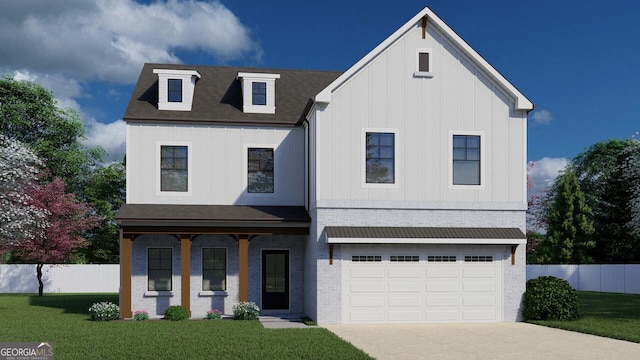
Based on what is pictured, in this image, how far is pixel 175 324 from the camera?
18.9 metres

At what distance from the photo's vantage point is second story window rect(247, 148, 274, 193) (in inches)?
894

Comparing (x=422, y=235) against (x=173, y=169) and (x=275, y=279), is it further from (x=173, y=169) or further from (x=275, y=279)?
(x=173, y=169)

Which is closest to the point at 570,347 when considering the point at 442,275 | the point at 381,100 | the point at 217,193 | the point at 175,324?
the point at 442,275

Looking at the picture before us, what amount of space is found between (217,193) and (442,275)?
27.2 feet

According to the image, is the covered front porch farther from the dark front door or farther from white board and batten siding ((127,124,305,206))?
white board and batten siding ((127,124,305,206))

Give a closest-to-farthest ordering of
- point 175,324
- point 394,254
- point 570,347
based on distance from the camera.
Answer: point 570,347 → point 175,324 → point 394,254

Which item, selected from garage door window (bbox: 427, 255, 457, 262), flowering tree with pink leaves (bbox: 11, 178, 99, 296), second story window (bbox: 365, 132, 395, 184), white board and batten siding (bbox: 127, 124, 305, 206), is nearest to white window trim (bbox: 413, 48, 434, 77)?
second story window (bbox: 365, 132, 395, 184)

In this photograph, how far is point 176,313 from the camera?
20.1 m

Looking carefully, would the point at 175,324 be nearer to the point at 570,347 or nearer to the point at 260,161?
the point at 260,161

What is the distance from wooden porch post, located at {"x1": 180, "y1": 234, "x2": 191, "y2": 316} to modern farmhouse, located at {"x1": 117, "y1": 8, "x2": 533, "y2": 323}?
0.13 ft

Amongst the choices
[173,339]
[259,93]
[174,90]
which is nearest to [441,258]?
[173,339]

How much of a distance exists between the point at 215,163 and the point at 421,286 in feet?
27.4

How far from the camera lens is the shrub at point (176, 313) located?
65.7 feet

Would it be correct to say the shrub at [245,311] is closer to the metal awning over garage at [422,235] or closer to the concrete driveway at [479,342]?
the concrete driveway at [479,342]
